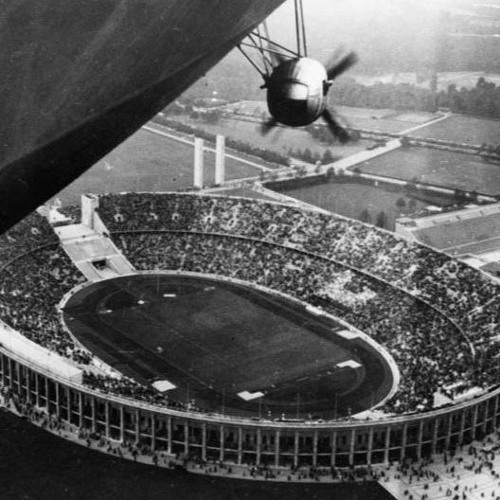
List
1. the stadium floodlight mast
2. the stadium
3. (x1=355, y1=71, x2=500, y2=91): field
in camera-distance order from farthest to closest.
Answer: (x1=355, y1=71, x2=500, y2=91): field → the stadium → the stadium floodlight mast

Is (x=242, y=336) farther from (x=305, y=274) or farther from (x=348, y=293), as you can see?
(x=305, y=274)

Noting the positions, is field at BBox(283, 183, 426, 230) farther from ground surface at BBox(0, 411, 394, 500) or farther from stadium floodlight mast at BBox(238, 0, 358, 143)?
stadium floodlight mast at BBox(238, 0, 358, 143)

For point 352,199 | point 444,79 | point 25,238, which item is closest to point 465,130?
point 444,79

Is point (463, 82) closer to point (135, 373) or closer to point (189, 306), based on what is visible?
point (189, 306)

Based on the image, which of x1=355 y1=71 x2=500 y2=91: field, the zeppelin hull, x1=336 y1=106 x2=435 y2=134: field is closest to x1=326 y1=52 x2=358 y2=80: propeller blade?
the zeppelin hull

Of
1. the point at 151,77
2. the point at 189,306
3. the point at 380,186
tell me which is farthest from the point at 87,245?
the point at 151,77
